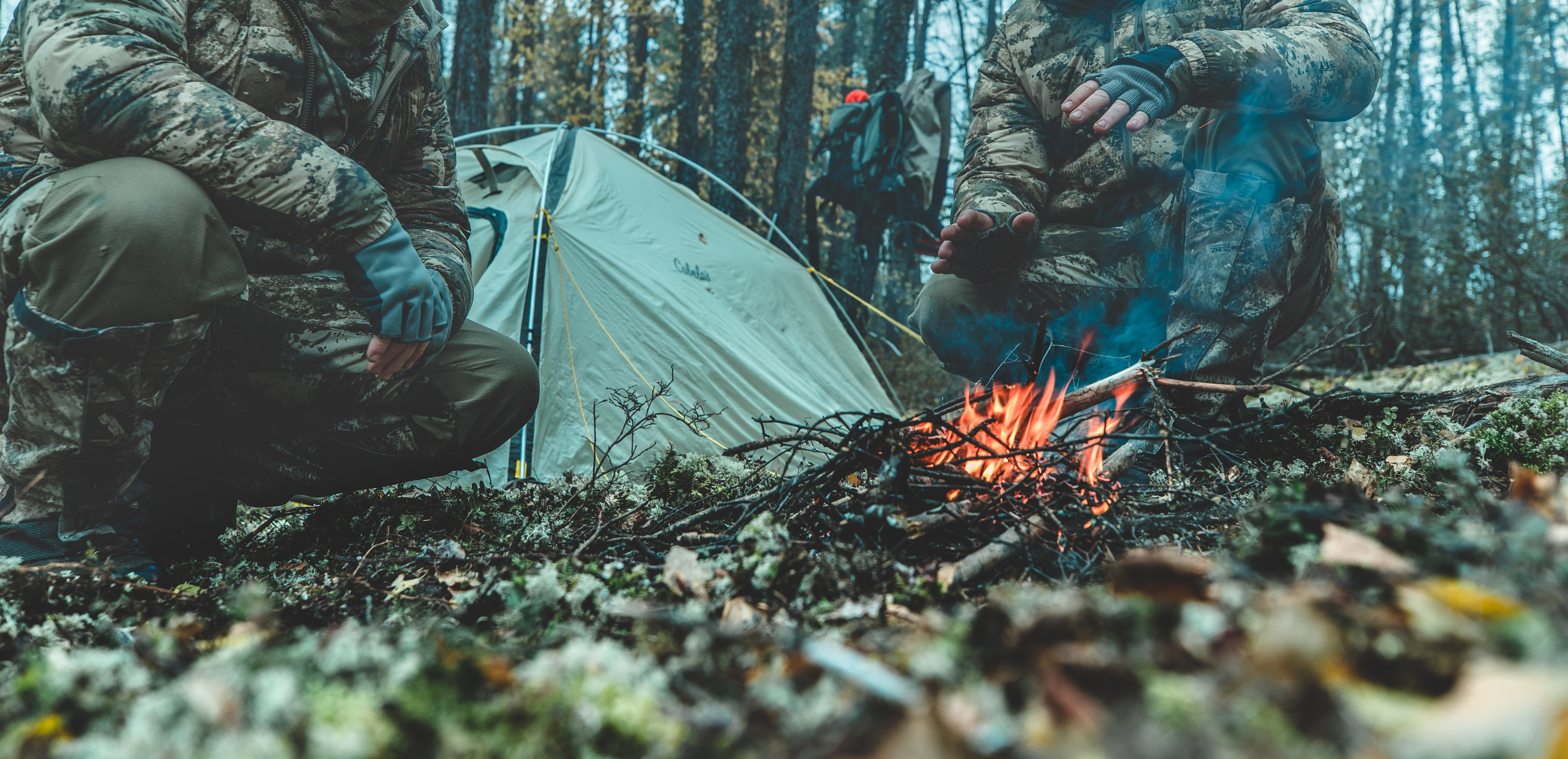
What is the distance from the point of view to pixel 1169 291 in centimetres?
306

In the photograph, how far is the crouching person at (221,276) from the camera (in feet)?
5.74

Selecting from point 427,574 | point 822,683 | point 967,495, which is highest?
point 822,683

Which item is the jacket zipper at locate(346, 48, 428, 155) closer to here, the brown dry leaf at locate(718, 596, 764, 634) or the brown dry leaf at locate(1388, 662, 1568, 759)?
the brown dry leaf at locate(718, 596, 764, 634)

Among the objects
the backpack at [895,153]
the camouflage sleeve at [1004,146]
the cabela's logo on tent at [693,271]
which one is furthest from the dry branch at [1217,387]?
the backpack at [895,153]

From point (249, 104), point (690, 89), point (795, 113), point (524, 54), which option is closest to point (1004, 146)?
point (249, 104)

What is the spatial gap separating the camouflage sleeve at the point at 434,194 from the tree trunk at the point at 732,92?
18.4ft

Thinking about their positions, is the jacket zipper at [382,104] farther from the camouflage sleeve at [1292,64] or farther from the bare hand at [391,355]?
the camouflage sleeve at [1292,64]

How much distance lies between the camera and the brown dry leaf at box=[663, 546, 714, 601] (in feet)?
4.24

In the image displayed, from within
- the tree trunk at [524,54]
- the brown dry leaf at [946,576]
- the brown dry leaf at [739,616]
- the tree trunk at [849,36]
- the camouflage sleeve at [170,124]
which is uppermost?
the tree trunk at [849,36]

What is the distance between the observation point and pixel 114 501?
183 cm

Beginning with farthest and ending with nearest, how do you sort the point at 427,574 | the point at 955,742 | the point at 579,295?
the point at 579,295 → the point at 427,574 → the point at 955,742

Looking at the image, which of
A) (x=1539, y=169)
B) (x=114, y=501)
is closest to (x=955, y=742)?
(x=114, y=501)

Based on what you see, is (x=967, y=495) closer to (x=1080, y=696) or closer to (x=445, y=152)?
(x=1080, y=696)

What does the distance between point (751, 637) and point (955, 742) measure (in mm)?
271
